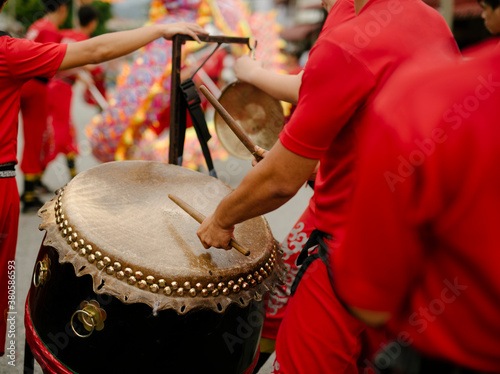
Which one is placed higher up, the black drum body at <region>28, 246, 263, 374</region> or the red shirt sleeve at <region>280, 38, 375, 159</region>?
the red shirt sleeve at <region>280, 38, 375, 159</region>

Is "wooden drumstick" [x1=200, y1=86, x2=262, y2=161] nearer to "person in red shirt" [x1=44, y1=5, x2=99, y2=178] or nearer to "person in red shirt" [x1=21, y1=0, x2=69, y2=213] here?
"person in red shirt" [x1=21, y1=0, x2=69, y2=213]

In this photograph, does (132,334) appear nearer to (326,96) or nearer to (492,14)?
(326,96)

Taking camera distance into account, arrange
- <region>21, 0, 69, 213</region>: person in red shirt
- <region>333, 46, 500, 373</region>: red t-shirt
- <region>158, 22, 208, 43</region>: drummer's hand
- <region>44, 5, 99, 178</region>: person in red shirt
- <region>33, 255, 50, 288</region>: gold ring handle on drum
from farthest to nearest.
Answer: <region>44, 5, 99, 178</region>: person in red shirt
<region>21, 0, 69, 213</region>: person in red shirt
<region>158, 22, 208, 43</region>: drummer's hand
<region>33, 255, 50, 288</region>: gold ring handle on drum
<region>333, 46, 500, 373</region>: red t-shirt

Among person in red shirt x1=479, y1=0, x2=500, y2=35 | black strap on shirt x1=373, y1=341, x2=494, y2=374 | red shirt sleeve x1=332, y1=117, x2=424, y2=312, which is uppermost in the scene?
person in red shirt x1=479, y1=0, x2=500, y2=35

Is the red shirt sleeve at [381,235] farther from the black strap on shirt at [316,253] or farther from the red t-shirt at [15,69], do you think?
the red t-shirt at [15,69]

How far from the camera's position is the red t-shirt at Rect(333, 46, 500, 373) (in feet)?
2.25

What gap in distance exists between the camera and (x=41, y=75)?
176 centimetres

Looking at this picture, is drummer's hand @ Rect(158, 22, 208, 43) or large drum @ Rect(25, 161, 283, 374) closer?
large drum @ Rect(25, 161, 283, 374)

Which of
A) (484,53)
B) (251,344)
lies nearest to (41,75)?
(251,344)

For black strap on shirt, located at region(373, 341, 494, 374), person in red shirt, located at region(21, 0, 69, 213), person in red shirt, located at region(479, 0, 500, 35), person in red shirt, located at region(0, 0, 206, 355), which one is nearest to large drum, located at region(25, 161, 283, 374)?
person in red shirt, located at region(0, 0, 206, 355)

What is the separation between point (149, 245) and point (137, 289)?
138 mm

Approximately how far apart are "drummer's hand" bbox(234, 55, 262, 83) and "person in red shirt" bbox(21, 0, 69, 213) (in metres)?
2.91

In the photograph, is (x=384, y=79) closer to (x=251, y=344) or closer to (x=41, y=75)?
(x=251, y=344)

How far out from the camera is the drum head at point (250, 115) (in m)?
2.14
